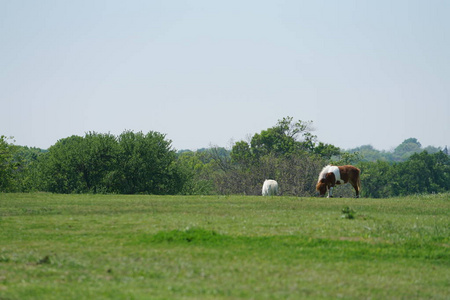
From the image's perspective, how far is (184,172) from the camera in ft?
182

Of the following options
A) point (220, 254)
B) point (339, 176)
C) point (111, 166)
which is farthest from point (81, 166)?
point (220, 254)

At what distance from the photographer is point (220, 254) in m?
14.9

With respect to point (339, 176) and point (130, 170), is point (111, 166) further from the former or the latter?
point (339, 176)

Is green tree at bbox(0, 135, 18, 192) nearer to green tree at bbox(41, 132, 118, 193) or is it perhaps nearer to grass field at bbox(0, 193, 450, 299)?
green tree at bbox(41, 132, 118, 193)

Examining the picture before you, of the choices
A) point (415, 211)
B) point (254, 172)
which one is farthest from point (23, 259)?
point (254, 172)

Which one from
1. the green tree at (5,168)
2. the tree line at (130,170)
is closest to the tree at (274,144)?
the tree line at (130,170)

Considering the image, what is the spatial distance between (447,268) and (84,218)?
1302cm

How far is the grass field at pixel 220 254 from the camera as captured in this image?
11406 millimetres

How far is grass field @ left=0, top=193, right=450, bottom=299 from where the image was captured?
37.4 feet

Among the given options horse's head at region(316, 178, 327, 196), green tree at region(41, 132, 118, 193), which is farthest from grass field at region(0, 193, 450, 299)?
green tree at region(41, 132, 118, 193)

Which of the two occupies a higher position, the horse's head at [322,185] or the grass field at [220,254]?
the horse's head at [322,185]

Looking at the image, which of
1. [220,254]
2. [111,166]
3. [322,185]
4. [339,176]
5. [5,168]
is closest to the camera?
[220,254]

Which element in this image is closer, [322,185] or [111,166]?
[322,185]

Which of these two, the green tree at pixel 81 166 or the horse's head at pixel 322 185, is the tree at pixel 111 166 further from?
the horse's head at pixel 322 185
